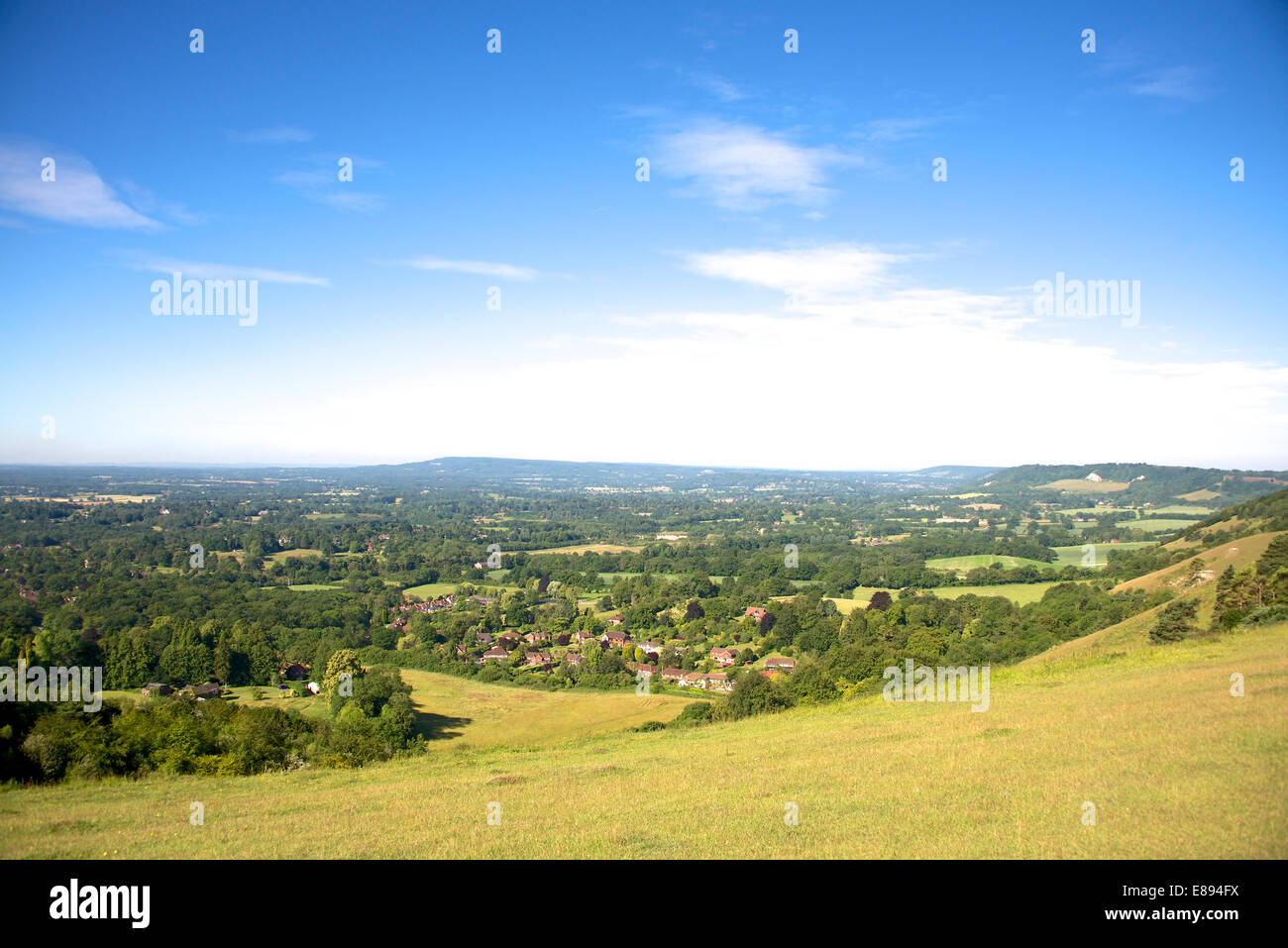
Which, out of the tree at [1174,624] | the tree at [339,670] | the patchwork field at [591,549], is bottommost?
the patchwork field at [591,549]

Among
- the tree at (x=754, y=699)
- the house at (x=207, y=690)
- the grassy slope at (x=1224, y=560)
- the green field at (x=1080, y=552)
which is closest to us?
the tree at (x=754, y=699)

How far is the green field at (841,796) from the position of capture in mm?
8258

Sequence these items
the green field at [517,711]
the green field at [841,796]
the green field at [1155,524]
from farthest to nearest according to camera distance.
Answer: the green field at [1155,524]
the green field at [517,711]
the green field at [841,796]

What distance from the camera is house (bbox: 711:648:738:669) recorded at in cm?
4797

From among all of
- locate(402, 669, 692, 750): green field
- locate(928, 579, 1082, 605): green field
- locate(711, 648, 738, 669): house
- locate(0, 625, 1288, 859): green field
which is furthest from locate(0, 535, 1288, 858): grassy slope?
locate(928, 579, 1082, 605): green field

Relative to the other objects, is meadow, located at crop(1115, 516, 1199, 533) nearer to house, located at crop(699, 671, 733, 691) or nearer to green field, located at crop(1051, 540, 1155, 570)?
green field, located at crop(1051, 540, 1155, 570)

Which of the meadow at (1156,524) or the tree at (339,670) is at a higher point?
the meadow at (1156,524)

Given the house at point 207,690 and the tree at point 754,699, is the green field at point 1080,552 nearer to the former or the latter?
the tree at point 754,699

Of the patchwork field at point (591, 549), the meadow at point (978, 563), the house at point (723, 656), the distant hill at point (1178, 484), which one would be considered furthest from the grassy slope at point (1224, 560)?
the distant hill at point (1178, 484)

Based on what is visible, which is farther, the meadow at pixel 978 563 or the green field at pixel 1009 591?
the meadow at pixel 978 563

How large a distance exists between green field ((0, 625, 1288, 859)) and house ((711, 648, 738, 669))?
31.0 metres

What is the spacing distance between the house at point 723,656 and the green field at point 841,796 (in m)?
31.0

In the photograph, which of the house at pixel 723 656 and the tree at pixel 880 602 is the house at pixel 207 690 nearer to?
the house at pixel 723 656
